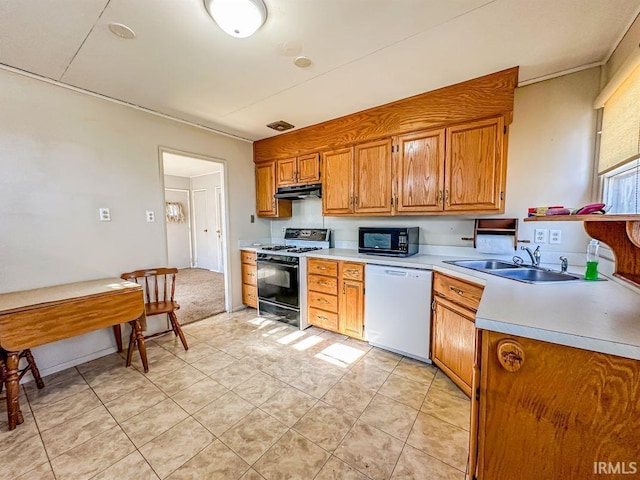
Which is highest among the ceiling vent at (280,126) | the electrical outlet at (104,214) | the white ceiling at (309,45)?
the ceiling vent at (280,126)

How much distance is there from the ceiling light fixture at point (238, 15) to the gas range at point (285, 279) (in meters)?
2.07

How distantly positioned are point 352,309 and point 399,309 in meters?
0.52

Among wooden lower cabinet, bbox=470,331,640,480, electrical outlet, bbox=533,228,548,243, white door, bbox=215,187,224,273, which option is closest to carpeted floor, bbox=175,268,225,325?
white door, bbox=215,187,224,273

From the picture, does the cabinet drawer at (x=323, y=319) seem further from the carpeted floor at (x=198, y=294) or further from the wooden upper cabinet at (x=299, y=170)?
the wooden upper cabinet at (x=299, y=170)

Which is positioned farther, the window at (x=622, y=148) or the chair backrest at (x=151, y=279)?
the chair backrest at (x=151, y=279)

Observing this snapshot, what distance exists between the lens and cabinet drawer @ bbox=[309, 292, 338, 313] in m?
2.84

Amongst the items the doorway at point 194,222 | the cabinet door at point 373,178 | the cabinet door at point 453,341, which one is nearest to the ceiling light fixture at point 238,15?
the cabinet door at point 373,178

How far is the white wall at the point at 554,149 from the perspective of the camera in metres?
1.97

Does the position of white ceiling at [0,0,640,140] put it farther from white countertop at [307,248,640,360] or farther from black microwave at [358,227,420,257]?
white countertop at [307,248,640,360]

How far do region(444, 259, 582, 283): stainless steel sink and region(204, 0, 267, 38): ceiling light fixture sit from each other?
214cm

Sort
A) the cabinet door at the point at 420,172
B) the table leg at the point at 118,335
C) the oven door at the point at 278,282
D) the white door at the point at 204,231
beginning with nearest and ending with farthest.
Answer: the cabinet door at the point at 420,172 → the table leg at the point at 118,335 → the oven door at the point at 278,282 → the white door at the point at 204,231

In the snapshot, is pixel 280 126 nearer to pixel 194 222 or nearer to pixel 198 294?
pixel 198 294

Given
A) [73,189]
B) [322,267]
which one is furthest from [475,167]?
[73,189]

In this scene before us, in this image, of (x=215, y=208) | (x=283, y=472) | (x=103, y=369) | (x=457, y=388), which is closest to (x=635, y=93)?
(x=457, y=388)
